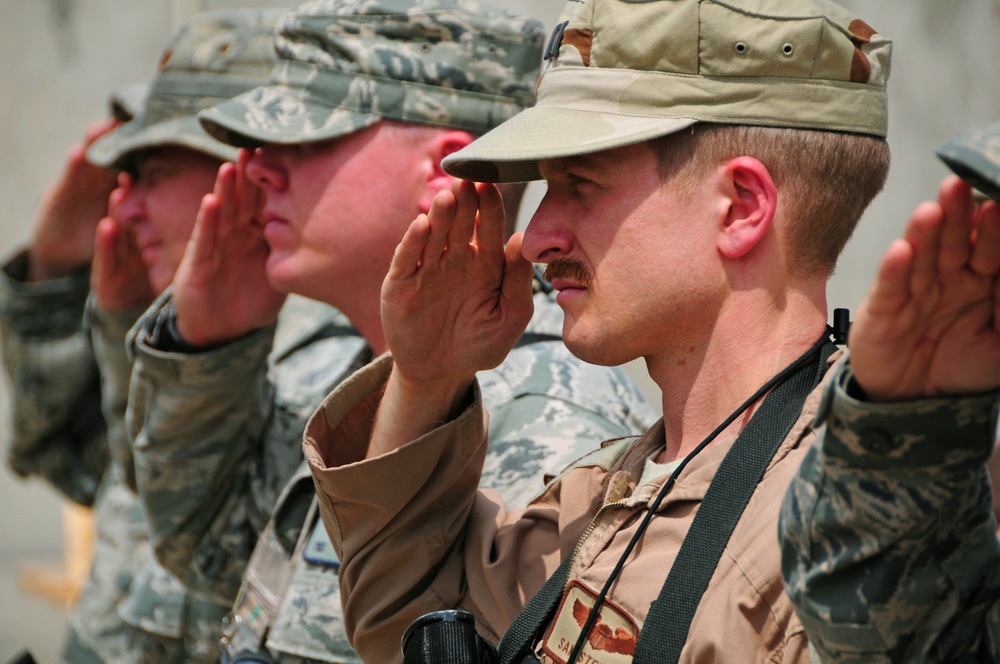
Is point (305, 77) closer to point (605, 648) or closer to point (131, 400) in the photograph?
point (131, 400)

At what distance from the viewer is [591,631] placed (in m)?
1.75

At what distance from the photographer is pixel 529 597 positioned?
6.91 ft

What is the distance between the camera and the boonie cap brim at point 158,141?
12.6 feet

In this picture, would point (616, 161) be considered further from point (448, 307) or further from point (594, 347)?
point (448, 307)

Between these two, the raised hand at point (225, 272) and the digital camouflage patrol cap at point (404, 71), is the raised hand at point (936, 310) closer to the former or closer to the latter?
the digital camouflage patrol cap at point (404, 71)

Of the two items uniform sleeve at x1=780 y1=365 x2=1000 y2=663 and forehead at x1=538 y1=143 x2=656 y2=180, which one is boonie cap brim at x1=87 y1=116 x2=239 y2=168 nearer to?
forehead at x1=538 y1=143 x2=656 y2=180

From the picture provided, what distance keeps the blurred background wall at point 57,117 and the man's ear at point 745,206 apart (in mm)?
3270

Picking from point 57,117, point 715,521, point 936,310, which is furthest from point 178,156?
point 57,117

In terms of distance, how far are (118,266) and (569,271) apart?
2672mm

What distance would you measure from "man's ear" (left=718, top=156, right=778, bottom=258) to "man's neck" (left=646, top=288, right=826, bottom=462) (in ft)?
0.34

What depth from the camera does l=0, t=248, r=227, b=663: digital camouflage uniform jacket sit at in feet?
12.9

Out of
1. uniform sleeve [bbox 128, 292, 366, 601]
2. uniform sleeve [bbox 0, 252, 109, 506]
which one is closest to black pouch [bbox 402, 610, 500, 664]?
uniform sleeve [bbox 128, 292, 366, 601]

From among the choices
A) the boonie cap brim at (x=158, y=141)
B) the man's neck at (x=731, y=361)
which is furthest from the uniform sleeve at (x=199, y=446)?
the man's neck at (x=731, y=361)

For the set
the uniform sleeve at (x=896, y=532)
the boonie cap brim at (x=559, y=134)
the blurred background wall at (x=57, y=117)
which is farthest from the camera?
the blurred background wall at (x=57, y=117)
